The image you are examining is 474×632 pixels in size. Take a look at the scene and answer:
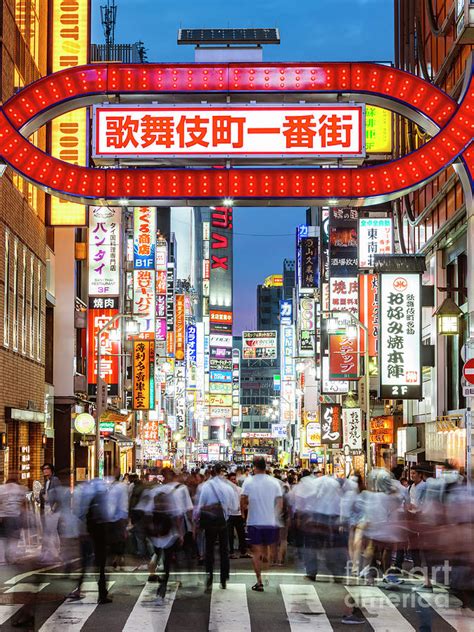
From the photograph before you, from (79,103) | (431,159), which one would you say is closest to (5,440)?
(79,103)

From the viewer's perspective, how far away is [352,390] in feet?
165

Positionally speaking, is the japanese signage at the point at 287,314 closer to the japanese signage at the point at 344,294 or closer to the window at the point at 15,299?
the japanese signage at the point at 344,294

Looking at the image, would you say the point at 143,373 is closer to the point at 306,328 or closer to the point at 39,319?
the point at 306,328

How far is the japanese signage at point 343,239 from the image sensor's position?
5016cm

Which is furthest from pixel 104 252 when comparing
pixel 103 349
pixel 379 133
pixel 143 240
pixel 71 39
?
pixel 379 133

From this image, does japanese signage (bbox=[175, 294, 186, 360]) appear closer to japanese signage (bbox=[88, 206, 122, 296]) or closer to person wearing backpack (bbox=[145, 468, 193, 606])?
japanese signage (bbox=[88, 206, 122, 296])

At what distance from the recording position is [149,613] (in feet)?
45.6

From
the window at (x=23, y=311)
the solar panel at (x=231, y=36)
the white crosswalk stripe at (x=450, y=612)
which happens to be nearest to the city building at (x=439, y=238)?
the solar panel at (x=231, y=36)

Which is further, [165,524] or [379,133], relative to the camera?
[379,133]

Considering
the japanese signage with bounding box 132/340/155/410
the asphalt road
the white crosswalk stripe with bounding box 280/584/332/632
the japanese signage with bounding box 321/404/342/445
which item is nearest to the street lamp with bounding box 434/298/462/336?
the asphalt road

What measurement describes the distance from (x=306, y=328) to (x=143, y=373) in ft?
64.5

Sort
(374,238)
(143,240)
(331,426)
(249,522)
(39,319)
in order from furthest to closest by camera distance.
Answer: (143,240)
(331,426)
(374,238)
(39,319)
(249,522)

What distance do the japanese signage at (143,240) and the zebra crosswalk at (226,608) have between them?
154ft

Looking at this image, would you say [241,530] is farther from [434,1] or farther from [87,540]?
[434,1]
